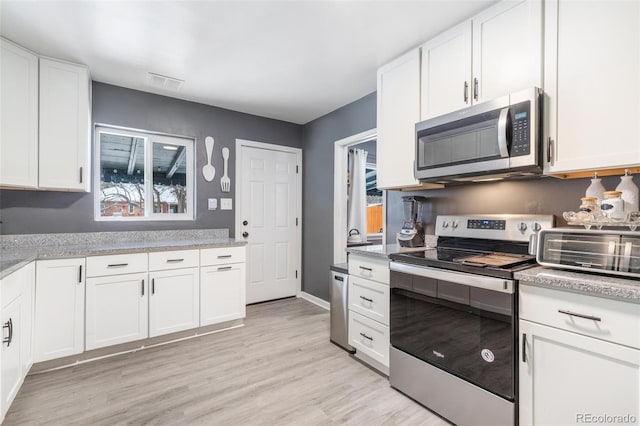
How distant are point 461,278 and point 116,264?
8.47 feet

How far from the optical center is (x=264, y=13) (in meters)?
1.94

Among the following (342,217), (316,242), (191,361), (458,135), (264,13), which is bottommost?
(191,361)

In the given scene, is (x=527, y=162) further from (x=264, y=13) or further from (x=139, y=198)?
(x=139, y=198)

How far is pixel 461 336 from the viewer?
1649 mm

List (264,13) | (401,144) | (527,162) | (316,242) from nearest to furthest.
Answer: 1. (527,162)
2. (264,13)
3. (401,144)
4. (316,242)

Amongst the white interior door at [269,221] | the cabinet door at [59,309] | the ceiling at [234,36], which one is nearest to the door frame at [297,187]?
the white interior door at [269,221]

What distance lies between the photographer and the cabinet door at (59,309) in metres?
2.21

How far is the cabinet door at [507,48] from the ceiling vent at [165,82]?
2554mm

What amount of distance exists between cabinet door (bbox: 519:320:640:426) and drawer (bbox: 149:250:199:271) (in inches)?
101

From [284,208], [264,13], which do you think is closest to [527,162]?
[264,13]

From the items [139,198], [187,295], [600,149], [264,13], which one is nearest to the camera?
[600,149]

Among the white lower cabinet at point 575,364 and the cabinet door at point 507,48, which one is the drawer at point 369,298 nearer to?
the white lower cabinet at point 575,364

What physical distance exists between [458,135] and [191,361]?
2.60 m

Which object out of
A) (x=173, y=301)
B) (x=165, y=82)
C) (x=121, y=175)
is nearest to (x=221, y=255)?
(x=173, y=301)
